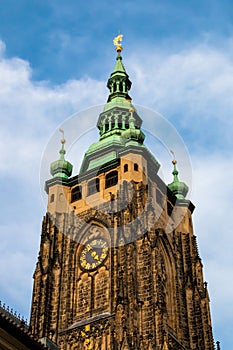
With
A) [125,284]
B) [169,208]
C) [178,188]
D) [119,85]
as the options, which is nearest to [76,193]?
[169,208]

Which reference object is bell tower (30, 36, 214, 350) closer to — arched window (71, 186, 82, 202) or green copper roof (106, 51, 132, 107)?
arched window (71, 186, 82, 202)

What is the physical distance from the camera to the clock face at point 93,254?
42.8 m

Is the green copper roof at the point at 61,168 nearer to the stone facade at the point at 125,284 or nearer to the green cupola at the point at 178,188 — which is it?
the stone facade at the point at 125,284

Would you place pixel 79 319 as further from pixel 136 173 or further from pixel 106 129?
pixel 106 129

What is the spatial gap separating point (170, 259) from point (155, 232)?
3.50 meters

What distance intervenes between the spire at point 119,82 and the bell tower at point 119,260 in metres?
6.39

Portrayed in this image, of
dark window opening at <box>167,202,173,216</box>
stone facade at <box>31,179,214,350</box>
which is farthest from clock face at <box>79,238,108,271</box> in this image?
dark window opening at <box>167,202,173,216</box>

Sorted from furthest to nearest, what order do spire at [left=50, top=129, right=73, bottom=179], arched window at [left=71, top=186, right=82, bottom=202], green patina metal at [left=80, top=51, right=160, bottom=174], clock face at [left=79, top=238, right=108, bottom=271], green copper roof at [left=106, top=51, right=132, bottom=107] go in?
1. green copper roof at [left=106, top=51, right=132, bottom=107]
2. spire at [left=50, top=129, right=73, bottom=179]
3. green patina metal at [left=80, top=51, right=160, bottom=174]
4. arched window at [left=71, top=186, right=82, bottom=202]
5. clock face at [left=79, top=238, right=108, bottom=271]

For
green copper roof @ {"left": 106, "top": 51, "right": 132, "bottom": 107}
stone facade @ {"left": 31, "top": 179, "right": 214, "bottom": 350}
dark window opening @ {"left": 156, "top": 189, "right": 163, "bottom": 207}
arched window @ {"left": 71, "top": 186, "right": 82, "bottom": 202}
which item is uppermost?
green copper roof @ {"left": 106, "top": 51, "right": 132, "bottom": 107}

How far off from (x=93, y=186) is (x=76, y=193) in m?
1.37

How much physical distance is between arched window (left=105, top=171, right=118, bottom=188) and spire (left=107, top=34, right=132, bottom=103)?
10563 mm

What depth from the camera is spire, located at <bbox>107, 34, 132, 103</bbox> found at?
5672 cm

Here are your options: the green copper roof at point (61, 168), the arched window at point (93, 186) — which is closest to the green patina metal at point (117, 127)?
the green copper roof at point (61, 168)

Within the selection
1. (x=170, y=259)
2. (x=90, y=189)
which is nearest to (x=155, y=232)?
(x=170, y=259)
